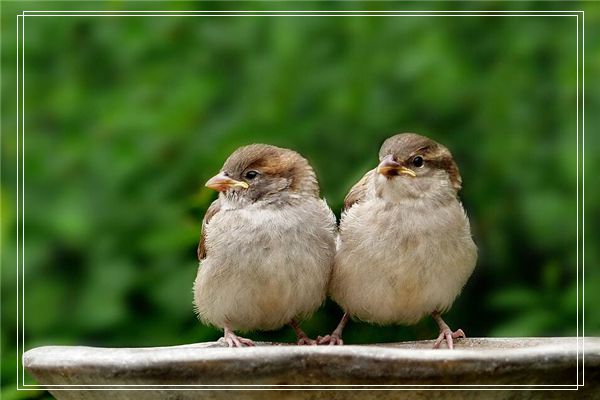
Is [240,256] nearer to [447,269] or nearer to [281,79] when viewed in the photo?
[447,269]

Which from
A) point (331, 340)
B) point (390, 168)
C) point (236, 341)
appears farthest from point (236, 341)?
Result: point (390, 168)

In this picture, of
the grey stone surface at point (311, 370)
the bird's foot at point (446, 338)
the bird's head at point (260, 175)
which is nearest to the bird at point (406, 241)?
the bird's foot at point (446, 338)

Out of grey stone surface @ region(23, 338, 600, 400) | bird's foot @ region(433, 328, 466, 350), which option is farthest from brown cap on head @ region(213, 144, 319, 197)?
grey stone surface @ region(23, 338, 600, 400)

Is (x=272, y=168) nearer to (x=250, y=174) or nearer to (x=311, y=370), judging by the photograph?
(x=250, y=174)

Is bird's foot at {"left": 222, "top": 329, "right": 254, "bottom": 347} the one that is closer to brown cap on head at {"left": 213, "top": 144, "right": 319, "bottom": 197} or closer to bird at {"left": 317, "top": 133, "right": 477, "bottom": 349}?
bird at {"left": 317, "top": 133, "right": 477, "bottom": 349}

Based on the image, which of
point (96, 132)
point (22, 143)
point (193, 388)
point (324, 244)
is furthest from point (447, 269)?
point (22, 143)

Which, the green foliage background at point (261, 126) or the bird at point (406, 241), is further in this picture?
the green foliage background at point (261, 126)

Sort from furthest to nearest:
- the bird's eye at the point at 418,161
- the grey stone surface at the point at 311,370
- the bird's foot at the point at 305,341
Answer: the bird's foot at the point at 305,341, the bird's eye at the point at 418,161, the grey stone surface at the point at 311,370

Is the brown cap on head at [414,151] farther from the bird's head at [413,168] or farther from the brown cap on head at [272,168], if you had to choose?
the brown cap on head at [272,168]
